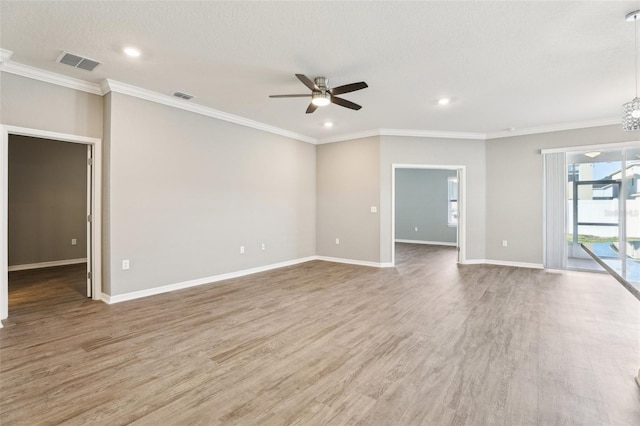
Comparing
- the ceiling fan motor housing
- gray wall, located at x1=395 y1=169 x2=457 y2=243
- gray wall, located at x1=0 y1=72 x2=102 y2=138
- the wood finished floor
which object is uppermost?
the ceiling fan motor housing

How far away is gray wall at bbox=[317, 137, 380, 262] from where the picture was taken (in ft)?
21.2

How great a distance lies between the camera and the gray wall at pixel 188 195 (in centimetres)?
403

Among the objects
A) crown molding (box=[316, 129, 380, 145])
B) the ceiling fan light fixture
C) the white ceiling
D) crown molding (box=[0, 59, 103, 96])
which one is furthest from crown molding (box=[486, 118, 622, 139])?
crown molding (box=[0, 59, 103, 96])

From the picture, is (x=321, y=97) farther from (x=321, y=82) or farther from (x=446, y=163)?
(x=446, y=163)

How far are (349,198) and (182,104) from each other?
3.72 metres

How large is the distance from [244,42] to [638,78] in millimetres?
4715

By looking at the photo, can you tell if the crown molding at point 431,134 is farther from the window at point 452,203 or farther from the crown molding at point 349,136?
the window at point 452,203

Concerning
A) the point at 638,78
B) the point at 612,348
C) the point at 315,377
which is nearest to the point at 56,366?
the point at 315,377

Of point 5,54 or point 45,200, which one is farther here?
point 45,200

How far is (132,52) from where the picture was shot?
10.4ft

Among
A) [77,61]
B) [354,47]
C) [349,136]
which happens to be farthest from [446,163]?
[77,61]

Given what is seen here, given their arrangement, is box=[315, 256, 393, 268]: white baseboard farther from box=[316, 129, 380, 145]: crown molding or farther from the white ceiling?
the white ceiling

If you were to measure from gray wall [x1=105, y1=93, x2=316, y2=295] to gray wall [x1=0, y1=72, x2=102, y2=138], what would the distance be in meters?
0.29

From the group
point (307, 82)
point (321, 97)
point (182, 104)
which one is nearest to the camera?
point (307, 82)
